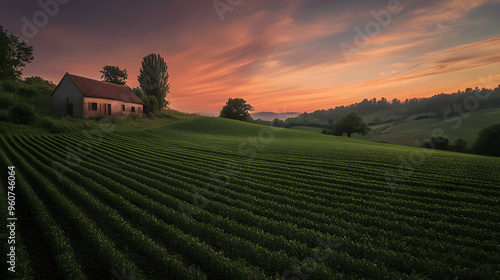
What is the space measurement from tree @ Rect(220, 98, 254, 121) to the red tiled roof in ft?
115

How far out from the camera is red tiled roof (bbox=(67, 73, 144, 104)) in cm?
3859

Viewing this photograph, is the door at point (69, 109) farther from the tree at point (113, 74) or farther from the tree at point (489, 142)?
the tree at point (489, 142)

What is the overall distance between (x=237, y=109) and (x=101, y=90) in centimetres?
4557

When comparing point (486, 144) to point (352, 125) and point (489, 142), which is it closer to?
point (489, 142)

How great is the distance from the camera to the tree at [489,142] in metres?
38.3

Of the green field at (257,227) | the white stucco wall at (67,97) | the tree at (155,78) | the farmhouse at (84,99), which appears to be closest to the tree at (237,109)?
the tree at (155,78)

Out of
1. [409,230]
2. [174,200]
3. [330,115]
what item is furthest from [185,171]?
[330,115]

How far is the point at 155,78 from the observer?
198 ft

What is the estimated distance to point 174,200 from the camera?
25.0ft

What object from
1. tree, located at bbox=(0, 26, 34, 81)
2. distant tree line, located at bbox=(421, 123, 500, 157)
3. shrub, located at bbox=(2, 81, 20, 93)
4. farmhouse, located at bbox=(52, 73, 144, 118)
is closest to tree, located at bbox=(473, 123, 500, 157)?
distant tree line, located at bbox=(421, 123, 500, 157)

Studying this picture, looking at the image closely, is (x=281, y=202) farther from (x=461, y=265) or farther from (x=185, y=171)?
(x=185, y=171)

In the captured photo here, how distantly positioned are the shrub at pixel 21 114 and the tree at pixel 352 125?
2799 inches

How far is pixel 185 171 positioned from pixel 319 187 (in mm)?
7477

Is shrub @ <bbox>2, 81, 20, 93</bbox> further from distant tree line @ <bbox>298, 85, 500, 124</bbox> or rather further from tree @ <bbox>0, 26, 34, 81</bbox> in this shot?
distant tree line @ <bbox>298, 85, 500, 124</bbox>
